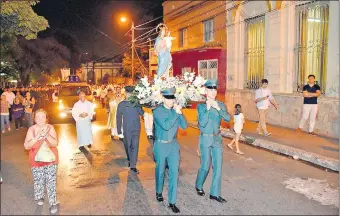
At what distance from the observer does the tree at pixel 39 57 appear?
3369 cm

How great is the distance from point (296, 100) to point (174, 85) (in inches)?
321

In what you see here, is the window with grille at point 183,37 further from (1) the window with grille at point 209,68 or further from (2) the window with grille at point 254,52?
(2) the window with grille at point 254,52

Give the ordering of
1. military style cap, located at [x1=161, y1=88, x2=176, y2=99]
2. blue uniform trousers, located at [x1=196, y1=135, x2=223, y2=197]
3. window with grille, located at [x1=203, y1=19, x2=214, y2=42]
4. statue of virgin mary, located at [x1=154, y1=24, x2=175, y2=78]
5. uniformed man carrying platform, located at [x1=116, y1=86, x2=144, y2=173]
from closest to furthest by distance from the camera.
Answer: military style cap, located at [x1=161, y1=88, x2=176, y2=99], blue uniform trousers, located at [x1=196, y1=135, x2=223, y2=197], uniformed man carrying platform, located at [x1=116, y1=86, x2=144, y2=173], statue of virgin mary, located at [x1=154, y1=24, x2=175, y2=78], window with grille, located at [x1=203, y1=19, x2=214, y2=42]

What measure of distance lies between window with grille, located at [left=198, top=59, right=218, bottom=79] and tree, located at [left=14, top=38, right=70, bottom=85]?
18228 mm

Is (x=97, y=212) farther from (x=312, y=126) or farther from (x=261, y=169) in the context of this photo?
(x=312, y=126)

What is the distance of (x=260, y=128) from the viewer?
1237 cm

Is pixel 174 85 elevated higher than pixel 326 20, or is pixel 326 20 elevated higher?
pixel 326 20

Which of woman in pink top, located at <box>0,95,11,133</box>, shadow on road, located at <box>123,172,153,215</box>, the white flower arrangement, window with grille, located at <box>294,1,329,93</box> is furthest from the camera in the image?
woman in pink top, located at <box>0,95,11,133</box>

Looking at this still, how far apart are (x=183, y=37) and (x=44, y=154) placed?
1970 cm

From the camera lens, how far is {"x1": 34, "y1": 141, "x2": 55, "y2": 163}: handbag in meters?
5.40

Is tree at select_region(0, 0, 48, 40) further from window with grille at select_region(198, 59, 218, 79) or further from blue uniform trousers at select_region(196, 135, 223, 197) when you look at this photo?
window with grille at select_region(198, 59, 218, 79)

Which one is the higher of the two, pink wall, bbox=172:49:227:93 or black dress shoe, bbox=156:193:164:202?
pink wall, bbox=172:49:227:93

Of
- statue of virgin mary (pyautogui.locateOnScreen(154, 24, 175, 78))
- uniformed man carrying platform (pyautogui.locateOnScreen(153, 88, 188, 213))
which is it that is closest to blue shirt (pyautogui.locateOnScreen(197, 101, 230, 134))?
uniformed man carrying platform (pyautogui.locateOnScreen(153, 88, 188, 213))

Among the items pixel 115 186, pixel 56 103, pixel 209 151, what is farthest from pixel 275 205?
pixel 56 103
